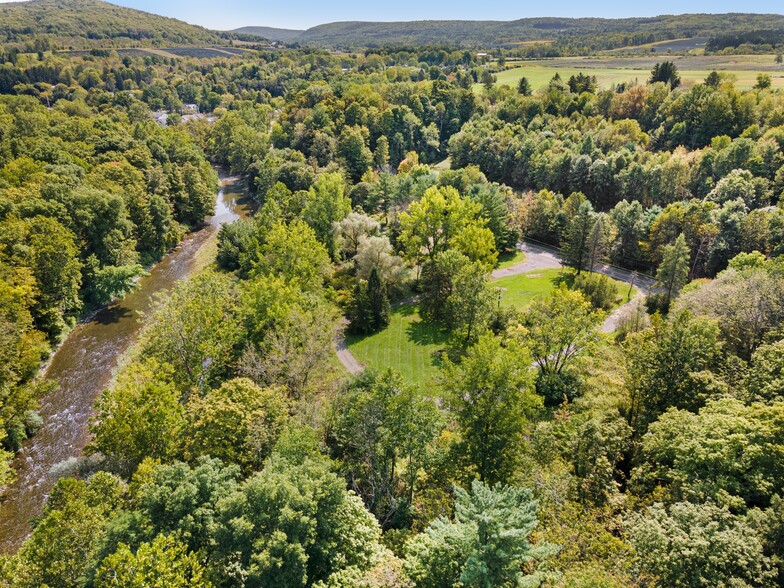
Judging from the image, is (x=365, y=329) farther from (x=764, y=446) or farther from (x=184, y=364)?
(x=764, y=446)

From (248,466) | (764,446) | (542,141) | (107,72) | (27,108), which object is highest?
(107,72)

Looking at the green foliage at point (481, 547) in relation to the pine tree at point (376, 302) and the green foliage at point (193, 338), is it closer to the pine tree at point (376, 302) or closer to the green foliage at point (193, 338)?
the green foliage at point (193, 338)

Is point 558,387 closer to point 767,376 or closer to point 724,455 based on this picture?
point 767,376

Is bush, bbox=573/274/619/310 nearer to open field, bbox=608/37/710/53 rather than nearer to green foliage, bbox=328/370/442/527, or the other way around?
green foliage, bbox=328/370/442/527

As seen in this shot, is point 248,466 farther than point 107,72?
No

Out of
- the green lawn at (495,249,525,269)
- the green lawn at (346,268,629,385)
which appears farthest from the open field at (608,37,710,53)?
the green lawn at (346,268,629,385)

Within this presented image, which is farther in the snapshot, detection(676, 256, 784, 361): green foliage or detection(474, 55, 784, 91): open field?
detection(474, 55, 784, 91): open field

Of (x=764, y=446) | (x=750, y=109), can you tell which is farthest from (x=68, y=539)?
(x=750, y=109)
